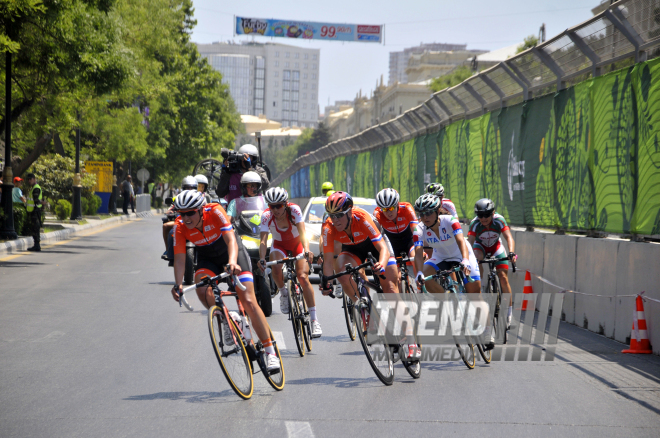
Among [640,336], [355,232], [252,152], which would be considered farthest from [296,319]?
[252,152]

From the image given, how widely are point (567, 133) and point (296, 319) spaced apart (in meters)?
5.47

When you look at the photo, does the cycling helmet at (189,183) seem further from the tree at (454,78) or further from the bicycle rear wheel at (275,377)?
the tree at (454,78)

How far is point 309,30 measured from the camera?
197 ft

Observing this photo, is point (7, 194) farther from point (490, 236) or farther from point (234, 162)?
point (490, 236)

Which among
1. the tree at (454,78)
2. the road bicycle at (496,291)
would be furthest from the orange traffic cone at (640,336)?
the tree at (454,78)

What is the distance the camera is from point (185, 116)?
5622 cm

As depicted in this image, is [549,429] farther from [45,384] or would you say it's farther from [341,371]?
[45,384]

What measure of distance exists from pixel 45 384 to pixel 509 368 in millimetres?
4102

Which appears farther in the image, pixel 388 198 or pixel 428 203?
pixel 388 198

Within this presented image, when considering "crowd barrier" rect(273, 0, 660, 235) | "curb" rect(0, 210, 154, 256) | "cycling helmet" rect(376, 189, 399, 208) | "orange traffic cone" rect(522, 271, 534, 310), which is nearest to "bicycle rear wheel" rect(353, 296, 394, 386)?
"cycling helmet" rect(376, 189, 399, 208)

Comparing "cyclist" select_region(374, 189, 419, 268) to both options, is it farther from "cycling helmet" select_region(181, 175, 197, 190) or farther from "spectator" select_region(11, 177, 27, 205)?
"spectator" select_region(11, 177, 27, 205)

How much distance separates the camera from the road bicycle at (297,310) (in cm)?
804

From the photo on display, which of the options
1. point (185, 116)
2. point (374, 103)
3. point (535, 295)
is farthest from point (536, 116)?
point (374, 103)

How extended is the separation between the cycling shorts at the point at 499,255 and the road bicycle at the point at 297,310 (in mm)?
2488
